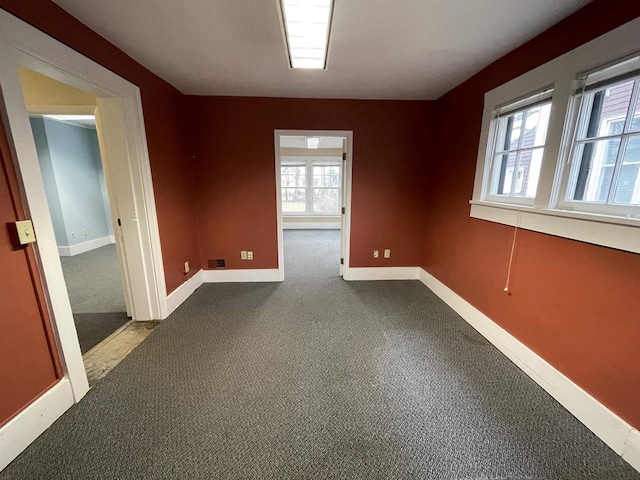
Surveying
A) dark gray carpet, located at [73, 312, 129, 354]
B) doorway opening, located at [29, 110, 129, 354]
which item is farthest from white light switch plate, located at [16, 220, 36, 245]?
doorway opening, located at [29, 110, 129, 354]

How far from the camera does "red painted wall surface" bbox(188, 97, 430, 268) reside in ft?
10.1

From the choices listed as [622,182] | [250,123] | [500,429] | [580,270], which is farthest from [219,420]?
[250,123]

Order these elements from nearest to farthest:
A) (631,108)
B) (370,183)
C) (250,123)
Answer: (631,108) < (250,123) < (370,183)

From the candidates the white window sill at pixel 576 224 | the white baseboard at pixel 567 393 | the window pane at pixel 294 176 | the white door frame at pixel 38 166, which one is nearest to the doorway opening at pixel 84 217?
the white door frame at pixel 38 166

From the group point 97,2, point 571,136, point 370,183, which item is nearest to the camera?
point 97,2

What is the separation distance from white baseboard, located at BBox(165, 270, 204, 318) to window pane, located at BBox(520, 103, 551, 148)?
3.48 metres

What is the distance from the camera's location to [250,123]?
3.10 metres

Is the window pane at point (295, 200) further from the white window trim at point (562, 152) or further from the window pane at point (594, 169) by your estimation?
the window pane at point (594, 169)

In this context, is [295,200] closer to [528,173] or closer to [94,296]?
[94,296]

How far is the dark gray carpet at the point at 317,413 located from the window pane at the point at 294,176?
5497mm

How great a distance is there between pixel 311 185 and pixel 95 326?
5856 mm

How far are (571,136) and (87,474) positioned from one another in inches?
124

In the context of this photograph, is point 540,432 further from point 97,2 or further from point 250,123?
point 250,123

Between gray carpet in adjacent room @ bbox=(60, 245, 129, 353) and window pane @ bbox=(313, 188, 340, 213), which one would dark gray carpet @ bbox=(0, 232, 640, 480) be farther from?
window pane @ bbox=(313, 188, 340, 213)
